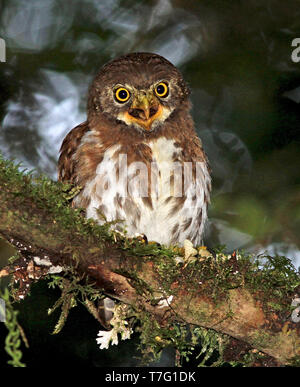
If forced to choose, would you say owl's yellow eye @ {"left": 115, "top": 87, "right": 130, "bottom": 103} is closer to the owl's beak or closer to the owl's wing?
the owl's beak

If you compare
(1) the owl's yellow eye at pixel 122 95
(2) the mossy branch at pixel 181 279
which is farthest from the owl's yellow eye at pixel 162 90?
(2) the mossy branch at pixel 181 279

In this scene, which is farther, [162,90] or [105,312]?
[162,90]

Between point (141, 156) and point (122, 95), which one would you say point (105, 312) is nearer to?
point (141, 156)

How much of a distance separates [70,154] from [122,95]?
59 cm

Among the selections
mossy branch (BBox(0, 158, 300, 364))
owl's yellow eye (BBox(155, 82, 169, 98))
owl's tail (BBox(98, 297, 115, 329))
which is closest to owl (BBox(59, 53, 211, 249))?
owl's yellow eye (BBox(155, 82, 169, 98))

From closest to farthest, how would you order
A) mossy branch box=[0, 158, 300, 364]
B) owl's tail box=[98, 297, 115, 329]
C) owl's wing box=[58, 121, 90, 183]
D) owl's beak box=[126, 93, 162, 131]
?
mossy branch box=[0, 158, 300, 364]
owl's tail box=[98, 297, 115, 329]
owl's beak box=[126, 93, 162, 131]
owl's wing box=[58, 121, 90, 183]

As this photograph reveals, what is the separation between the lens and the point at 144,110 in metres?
3.77

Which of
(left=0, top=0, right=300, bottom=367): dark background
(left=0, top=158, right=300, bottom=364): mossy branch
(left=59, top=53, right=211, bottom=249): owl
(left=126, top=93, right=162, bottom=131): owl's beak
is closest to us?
(left=0, top=158, right=300, bottom=364): mossy branch

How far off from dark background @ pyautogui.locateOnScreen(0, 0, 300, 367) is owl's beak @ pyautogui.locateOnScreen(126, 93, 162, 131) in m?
1.58

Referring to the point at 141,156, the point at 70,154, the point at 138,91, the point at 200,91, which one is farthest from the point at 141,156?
the point at 200,91

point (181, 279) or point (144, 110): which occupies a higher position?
point (144, 110)

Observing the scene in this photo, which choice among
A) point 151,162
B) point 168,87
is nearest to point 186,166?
point 151,162

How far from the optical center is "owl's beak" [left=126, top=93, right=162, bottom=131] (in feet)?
12.4
